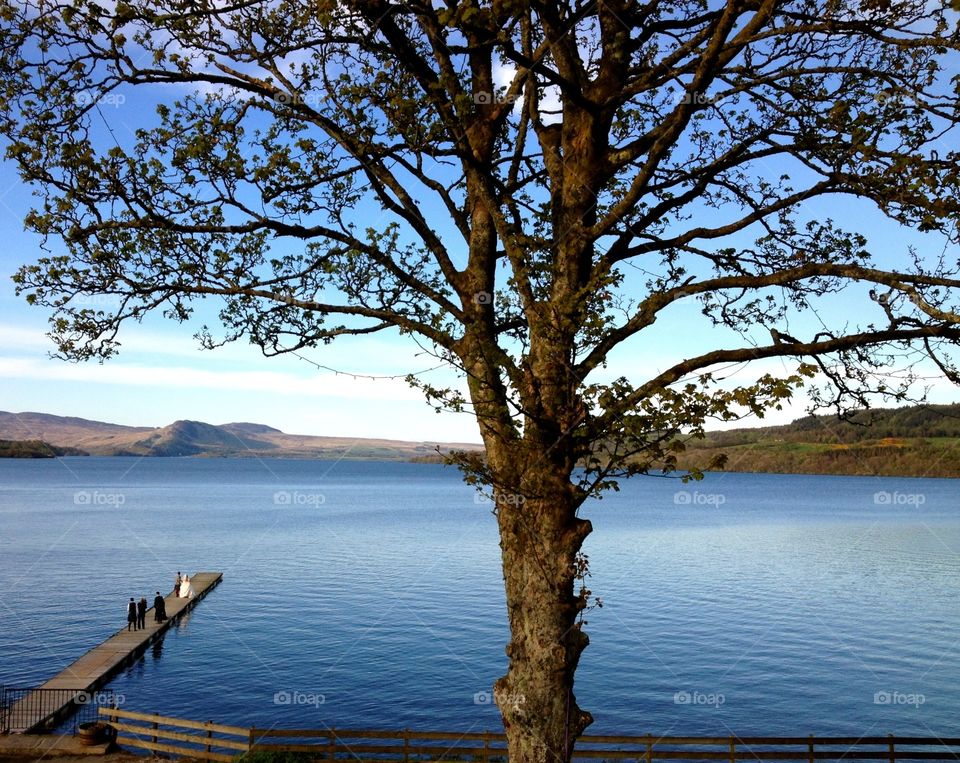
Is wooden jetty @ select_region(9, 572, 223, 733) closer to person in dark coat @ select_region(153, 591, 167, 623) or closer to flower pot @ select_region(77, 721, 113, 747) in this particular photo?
person in dark coat @ select_region(153, 591, 167, 623)

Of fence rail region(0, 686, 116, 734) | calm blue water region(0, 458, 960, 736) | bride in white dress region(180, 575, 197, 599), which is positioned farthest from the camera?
bride in white dress region(180, 575, 197, 599)

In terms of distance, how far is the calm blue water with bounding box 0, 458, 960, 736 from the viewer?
35375 millimetres

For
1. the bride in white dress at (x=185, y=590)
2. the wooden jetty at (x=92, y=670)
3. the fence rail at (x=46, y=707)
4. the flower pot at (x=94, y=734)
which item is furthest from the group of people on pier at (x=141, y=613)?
the flower pot at (x=94, y=734)

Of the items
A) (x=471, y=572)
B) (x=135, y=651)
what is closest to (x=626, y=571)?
(x=471, y=572)

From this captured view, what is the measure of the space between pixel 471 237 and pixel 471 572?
61389 millimetres

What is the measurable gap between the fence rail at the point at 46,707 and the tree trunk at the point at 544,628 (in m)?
23.5

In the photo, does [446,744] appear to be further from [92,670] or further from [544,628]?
[544,628]

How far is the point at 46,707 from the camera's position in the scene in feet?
96.3

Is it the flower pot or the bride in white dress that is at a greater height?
the flower pot

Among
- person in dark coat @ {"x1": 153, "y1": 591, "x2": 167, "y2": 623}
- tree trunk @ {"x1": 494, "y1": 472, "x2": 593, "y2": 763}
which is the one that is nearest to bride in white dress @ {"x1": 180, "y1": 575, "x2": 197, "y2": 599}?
person in dark coat @ {"x1": 153, "y1": 591, "x2": 167, "y2": 623}

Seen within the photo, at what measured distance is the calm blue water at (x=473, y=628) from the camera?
35375 millimetres

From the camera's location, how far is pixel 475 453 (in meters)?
9.37

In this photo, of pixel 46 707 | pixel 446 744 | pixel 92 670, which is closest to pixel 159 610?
pixel 92 670

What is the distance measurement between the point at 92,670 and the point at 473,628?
67.5ft
